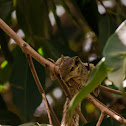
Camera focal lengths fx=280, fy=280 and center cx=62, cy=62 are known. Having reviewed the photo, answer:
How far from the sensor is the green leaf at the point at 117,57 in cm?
51

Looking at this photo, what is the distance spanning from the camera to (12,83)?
113 centimetres

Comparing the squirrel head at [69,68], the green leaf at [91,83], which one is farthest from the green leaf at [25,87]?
the green leaf at [91,83]

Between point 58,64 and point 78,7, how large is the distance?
67 cm

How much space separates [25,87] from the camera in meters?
1.09

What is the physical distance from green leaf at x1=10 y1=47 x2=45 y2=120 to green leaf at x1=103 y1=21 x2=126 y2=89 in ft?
1.68

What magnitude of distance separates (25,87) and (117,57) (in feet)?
2.03

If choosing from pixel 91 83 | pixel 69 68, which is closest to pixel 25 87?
pixel 69 68

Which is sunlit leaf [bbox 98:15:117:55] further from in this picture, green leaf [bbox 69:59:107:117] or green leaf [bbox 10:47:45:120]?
green leaf [bbox 69:59:107:117]

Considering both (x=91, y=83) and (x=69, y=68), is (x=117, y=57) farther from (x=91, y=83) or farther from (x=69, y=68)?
(x=69, y=68)

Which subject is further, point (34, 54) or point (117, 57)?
point (34, 54)

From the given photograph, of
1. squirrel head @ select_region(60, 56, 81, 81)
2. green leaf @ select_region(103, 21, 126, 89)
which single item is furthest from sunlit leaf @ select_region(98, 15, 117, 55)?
green leaf @ select_region(103, 21, 126, 89)

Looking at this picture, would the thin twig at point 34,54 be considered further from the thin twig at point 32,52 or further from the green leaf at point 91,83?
the green leaf at point 91,83

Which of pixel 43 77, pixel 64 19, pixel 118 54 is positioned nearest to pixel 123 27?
pixel 118 54

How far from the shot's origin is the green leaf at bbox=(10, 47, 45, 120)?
1.04 meters
